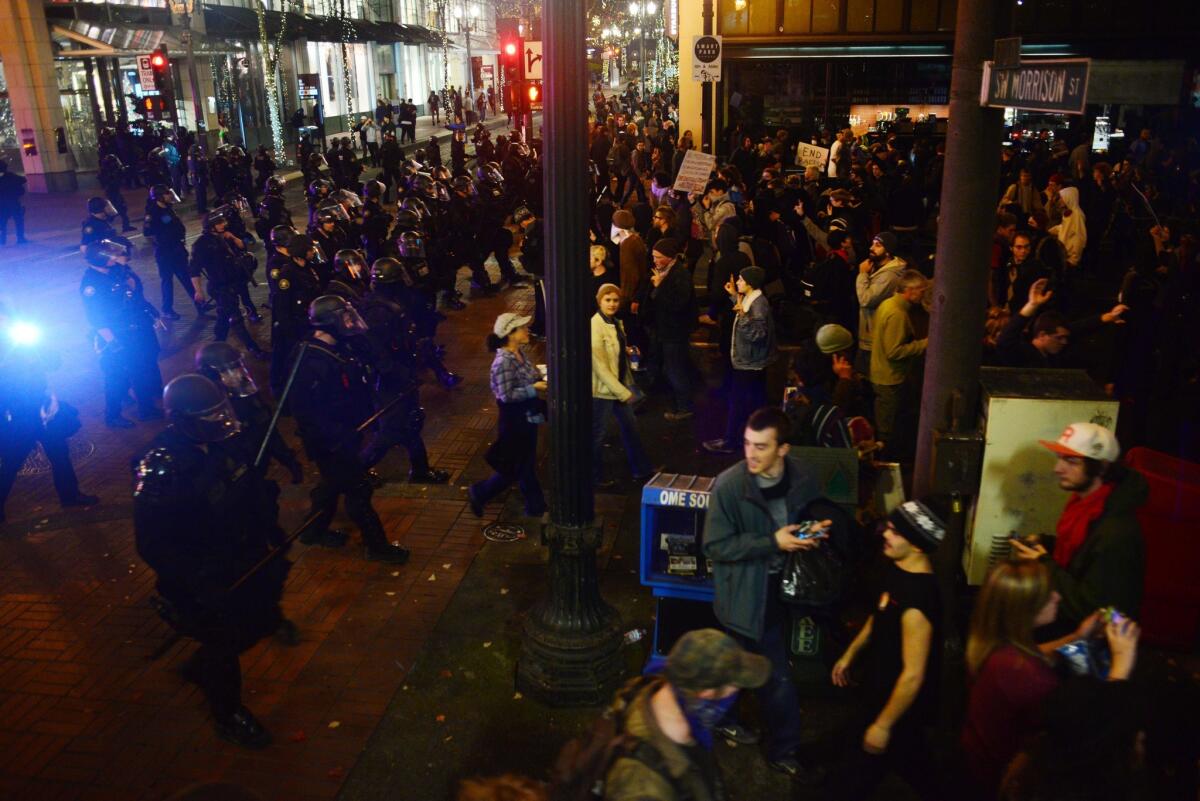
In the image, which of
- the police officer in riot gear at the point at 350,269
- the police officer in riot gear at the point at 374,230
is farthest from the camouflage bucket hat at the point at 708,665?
the police officer in riot gear at the point at 374,230

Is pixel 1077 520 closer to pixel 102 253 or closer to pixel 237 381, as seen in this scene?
pixel 237 381

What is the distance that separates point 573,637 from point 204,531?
6.62ft

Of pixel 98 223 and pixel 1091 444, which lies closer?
pixel 1091 444

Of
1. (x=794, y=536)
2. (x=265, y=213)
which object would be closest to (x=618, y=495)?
(x=794, y=536)

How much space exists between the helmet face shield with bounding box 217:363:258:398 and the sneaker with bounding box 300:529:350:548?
45.8 inches

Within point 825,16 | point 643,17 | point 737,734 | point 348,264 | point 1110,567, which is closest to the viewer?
point 1110,567

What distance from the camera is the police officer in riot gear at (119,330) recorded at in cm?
970

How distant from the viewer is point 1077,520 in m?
4.59

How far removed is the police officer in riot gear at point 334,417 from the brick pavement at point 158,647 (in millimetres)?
321

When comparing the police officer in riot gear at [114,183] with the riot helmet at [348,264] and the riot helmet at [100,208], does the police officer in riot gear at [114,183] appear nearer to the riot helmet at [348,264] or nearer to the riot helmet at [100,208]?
the riot helmet at [100,208]

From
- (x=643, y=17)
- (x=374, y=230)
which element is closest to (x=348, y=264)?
(x=374, y=230)

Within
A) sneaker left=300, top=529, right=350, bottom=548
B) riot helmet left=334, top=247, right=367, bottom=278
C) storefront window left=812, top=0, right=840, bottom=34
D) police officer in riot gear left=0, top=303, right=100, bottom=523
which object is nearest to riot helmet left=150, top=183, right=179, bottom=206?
riot helmet left=334, top=247, right=367, bottom=278

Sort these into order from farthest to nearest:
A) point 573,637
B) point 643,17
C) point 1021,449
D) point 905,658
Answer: point 643,17, point 1021,449, point 573,637, point 905,658

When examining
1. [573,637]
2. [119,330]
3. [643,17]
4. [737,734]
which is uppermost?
[643,17]
